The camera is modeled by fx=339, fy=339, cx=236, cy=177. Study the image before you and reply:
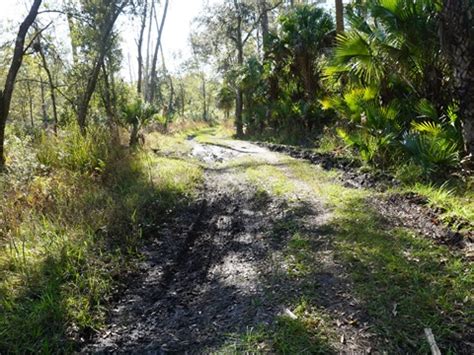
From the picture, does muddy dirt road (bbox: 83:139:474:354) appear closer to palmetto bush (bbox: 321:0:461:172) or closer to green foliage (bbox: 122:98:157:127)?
palmetto bush (bbox: 321:0:461:172)

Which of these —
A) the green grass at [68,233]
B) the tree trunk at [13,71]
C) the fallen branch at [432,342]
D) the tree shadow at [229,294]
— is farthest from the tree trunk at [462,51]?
the tree trunk at [13,71]

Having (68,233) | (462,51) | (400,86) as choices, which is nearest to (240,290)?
(68,233)

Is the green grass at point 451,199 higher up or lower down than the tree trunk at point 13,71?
lower down

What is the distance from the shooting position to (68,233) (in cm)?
379

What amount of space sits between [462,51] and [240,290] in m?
4.62

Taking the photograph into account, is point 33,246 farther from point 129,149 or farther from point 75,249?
point 129,149

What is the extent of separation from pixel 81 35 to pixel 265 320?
11.0 meters

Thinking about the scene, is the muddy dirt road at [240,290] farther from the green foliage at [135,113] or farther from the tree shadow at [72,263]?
the green foliage at [135,113]

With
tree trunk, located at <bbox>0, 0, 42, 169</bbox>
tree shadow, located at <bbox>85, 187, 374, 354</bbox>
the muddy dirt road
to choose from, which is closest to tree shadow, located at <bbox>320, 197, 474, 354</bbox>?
the muddy dirt road

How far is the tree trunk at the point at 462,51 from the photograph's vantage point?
4750mm

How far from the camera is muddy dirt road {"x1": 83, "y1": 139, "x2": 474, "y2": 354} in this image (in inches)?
97.0

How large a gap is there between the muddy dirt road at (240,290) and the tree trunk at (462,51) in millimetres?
2474

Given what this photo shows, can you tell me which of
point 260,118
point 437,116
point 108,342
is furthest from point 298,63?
point 108,342

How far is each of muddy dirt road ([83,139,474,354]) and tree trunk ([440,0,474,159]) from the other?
8.12ft
